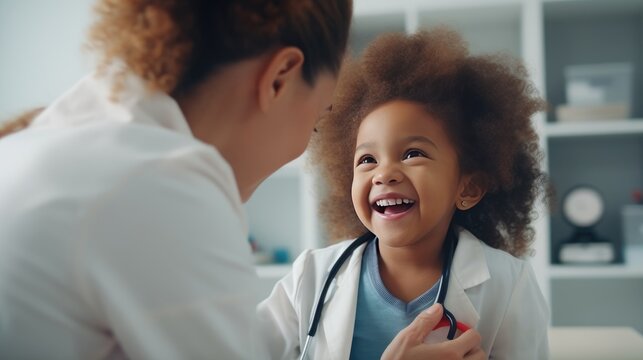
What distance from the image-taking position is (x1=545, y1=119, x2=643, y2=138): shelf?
2.04 metres

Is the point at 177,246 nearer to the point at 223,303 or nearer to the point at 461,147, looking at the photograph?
the point at 223,303

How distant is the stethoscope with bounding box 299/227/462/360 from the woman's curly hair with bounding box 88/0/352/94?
41cm

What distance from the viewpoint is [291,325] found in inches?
38.5

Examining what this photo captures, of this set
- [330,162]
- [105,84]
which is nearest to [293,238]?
[330,162]

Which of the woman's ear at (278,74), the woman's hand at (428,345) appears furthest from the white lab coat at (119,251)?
the woman's hand at (428,345)

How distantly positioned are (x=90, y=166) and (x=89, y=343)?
0.50ft

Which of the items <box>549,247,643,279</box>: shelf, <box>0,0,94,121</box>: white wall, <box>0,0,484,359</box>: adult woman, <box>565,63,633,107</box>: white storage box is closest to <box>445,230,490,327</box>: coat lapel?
<box>0,0,484,359</box>: adult woman

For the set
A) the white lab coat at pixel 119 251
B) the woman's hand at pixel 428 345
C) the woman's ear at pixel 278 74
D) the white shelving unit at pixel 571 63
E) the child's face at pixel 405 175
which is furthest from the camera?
the white shelving unit at pixel 571 63

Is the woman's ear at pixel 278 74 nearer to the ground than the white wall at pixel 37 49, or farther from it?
farther from it

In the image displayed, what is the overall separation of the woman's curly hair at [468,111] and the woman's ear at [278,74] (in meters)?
0.33

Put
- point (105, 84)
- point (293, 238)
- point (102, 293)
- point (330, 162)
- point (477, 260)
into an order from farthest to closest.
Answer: point (293, 238) → point (330, 162) → point (477, 260) → point (105, 84) → point (102, 293)

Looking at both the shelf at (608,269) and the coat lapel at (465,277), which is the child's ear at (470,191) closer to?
the coat lapel at (465,277)

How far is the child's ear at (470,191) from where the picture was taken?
0.98m

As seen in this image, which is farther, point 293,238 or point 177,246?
point 293,238
